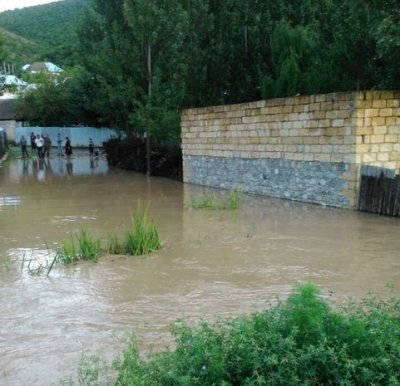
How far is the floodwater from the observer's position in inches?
192

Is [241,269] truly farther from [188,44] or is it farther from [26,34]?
[26,34]

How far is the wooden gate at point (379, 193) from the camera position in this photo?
416 inches

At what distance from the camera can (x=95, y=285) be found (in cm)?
652

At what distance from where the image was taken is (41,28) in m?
78.5

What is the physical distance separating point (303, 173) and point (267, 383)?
1038cm

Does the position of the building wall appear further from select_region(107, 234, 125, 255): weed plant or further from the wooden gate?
select_region(107, 234, 125, 255): weed plant

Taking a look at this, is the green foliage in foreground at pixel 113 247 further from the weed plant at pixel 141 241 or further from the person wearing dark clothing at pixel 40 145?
the person wearing dark clothing at pixel 40 145

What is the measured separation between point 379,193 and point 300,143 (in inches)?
111

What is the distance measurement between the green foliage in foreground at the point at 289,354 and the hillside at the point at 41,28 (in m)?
70.0

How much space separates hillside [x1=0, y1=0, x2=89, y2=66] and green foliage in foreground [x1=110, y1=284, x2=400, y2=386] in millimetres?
70020

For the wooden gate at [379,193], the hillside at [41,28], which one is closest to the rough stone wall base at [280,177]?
the wooden gate at [379,193]

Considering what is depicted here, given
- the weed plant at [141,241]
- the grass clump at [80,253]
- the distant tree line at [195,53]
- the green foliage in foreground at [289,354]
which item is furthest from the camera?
the distant tree line at [195,53]

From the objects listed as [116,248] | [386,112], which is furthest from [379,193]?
[116,248]

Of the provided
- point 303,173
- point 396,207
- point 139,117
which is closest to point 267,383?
point 396,207
